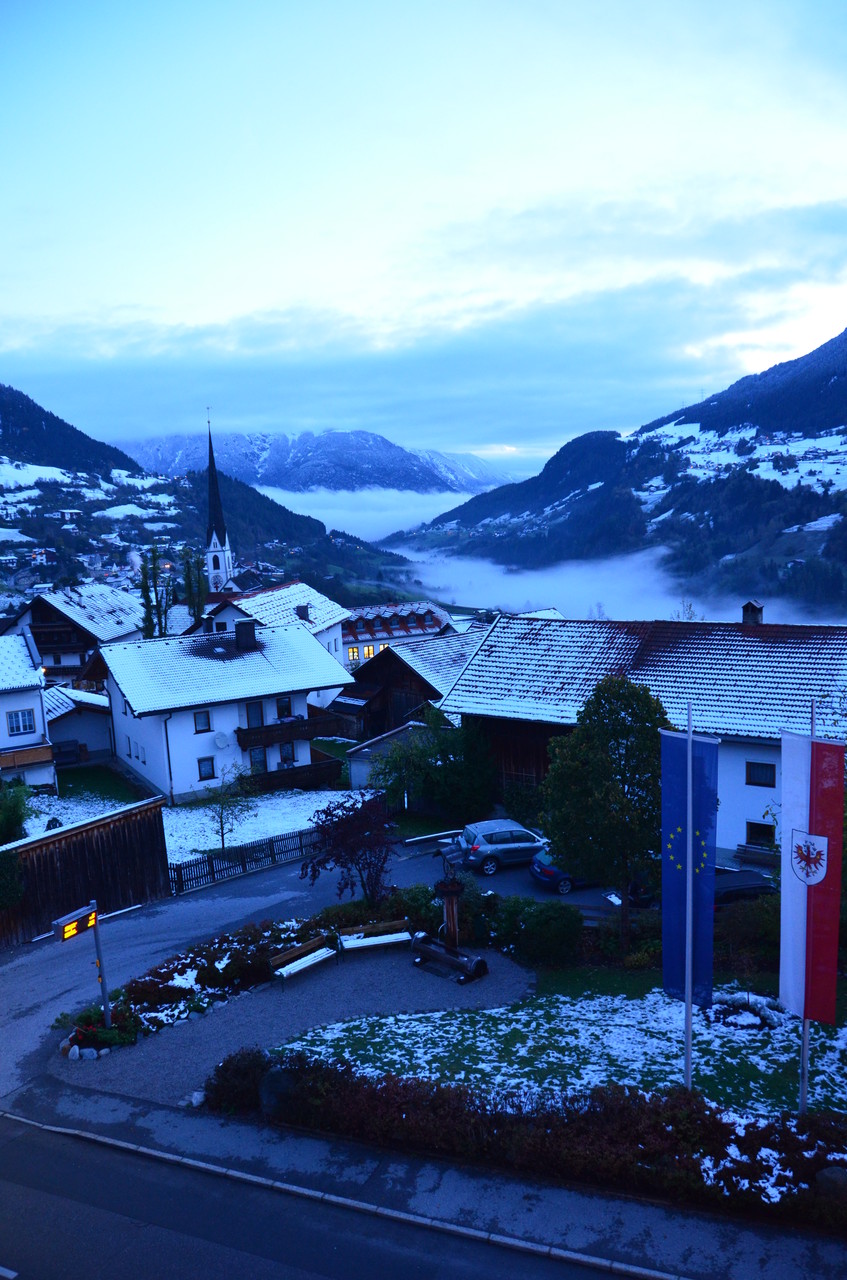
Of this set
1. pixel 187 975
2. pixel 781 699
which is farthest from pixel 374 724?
pixel 187 975

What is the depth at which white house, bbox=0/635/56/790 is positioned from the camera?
3881 cm

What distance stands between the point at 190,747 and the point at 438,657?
13938 mm

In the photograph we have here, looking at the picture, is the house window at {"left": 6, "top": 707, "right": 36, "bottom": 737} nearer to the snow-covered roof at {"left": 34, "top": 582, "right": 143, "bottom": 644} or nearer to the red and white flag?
the snow-covered roof at {"left": 34, "top": 582, "right": 143, "bottom": 644}

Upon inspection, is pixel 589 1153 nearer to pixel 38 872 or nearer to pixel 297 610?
pixel 38 872

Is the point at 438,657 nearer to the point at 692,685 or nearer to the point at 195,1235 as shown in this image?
the point at 692,685

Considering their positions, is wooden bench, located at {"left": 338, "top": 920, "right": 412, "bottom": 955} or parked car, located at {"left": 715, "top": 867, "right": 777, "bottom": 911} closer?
wooden bench, located at {"left": 338, "top": 920, "right": 412, "bottom": 955}

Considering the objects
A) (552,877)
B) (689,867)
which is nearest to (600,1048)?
(689,867)

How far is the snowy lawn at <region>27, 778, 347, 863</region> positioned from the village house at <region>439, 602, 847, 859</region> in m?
8.16

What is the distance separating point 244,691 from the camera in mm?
40062

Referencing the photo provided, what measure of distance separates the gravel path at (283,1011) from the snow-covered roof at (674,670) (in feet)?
41.0

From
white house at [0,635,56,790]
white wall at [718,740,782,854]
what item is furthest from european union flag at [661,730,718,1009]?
white house at [0,635,56,790]

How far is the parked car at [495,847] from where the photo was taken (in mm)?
26688

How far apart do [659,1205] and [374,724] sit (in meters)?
38.6

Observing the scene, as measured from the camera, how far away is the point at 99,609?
8575 centimetres
